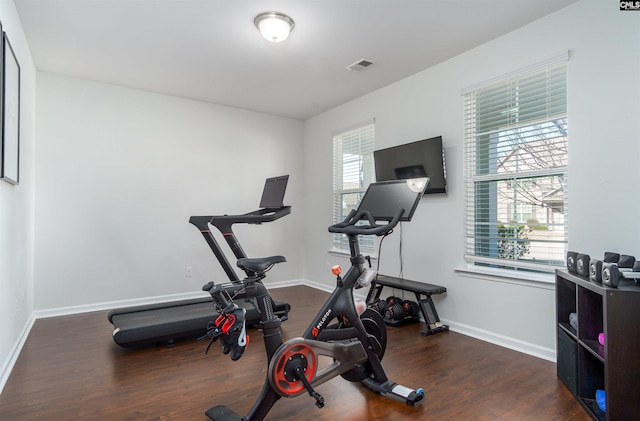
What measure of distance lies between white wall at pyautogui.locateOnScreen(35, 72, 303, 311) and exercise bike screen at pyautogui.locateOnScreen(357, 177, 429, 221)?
10.6 ft

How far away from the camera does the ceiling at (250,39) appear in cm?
272

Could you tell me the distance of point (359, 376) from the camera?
2.30m

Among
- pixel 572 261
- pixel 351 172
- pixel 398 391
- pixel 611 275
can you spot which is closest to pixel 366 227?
pixel 398 391

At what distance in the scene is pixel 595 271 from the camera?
2.06 metres

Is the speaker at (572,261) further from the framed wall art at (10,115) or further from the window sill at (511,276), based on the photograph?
the framed wall art at (10,115)

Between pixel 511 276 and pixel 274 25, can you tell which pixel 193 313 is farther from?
pixel 511 276

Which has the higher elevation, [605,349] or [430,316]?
[605,349]

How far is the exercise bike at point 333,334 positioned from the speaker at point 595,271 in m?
1.09

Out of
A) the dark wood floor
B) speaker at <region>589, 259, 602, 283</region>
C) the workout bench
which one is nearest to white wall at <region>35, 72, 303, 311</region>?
the dark wood floor

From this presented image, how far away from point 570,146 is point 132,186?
4.65 metres

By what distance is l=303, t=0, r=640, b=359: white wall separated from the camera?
244 centimetres

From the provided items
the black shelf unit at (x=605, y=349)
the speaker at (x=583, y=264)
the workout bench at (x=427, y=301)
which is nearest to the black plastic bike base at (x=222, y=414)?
the workout bench at (x=427, y=301)

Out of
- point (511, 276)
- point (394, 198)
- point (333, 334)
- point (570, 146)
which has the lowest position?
point (333, 334)

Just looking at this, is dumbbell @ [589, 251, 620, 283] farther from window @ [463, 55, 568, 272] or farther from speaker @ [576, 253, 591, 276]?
window @ [463, 55, 568, 272]
